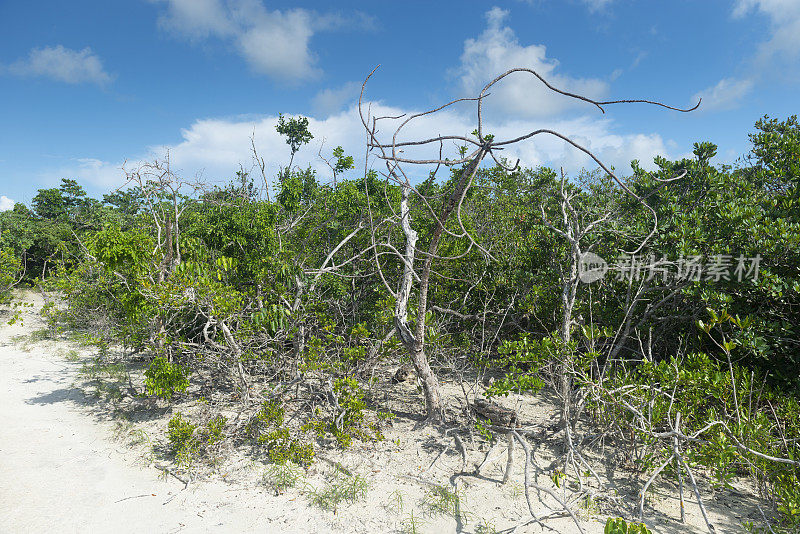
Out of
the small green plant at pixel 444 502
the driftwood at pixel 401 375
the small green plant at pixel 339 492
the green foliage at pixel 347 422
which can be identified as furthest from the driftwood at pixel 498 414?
the driftwood at pixel 401 375

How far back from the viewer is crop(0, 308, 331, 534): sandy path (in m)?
3.95

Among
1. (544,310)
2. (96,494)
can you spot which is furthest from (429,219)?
(96,494)

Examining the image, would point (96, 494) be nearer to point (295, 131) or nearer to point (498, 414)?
point (498, 414)

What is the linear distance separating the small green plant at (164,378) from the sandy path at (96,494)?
71 cm

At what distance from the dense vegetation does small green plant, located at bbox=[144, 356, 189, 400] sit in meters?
0.03

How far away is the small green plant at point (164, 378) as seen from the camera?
565 cm

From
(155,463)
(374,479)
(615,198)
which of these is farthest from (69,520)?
(615,198)

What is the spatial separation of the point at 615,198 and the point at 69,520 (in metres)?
7.62

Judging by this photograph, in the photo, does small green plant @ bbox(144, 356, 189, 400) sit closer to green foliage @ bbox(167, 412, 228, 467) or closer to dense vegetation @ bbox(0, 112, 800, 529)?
dense vegetation @ bbox(0, 112, 800, 529)

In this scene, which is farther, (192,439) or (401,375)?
(401,375)

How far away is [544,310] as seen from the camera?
6828mm

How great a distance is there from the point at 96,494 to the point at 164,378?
4.99 ft

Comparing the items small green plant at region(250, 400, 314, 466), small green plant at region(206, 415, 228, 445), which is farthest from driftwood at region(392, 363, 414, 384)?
small green plant at region(206, 415, 228, 445)

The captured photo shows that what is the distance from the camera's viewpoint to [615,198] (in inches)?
279
